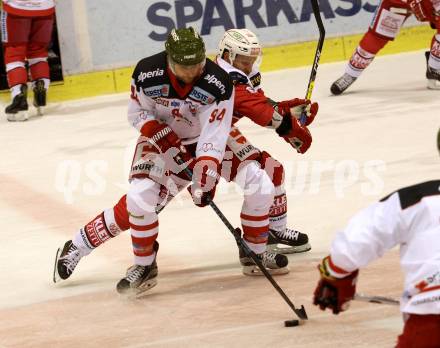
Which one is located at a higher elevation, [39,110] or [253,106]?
[253,106]

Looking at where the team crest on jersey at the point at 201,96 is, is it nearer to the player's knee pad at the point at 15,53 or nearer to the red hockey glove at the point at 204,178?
the red hockey glove at the point at 204,178

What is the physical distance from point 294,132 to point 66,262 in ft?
3.89

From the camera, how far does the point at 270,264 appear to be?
5.02 metres

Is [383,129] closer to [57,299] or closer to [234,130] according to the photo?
[234,130]

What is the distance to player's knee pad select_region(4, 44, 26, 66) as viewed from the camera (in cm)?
883

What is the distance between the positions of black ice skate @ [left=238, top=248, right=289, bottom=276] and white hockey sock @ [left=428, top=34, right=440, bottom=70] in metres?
4.08

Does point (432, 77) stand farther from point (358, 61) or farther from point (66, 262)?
point (66, 262)

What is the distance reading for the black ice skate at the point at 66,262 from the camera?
502 cm

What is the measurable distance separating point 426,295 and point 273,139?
4.79 meters

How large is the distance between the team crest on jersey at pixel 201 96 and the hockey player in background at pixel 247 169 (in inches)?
11.3

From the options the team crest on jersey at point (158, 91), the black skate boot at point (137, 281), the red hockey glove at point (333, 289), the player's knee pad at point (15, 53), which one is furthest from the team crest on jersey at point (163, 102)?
the player's knee pad at point (15, 53)

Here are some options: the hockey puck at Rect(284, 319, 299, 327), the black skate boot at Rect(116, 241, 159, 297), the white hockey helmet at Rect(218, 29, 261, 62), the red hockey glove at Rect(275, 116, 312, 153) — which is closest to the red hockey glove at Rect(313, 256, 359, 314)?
the hockey puck at Rect(284, 319, 299, 327)

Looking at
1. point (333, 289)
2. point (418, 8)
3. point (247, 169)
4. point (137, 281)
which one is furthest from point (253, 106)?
point (418, 8)

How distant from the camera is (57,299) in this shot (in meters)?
4.87
